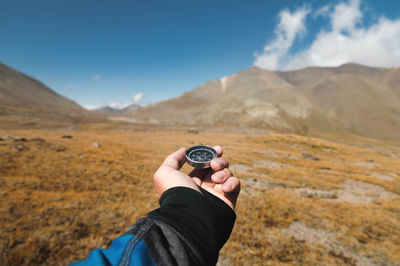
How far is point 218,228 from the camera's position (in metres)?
2.70

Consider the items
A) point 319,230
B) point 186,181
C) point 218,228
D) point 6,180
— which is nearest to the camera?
point 218,228

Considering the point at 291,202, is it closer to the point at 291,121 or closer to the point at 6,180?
the point at 6,180

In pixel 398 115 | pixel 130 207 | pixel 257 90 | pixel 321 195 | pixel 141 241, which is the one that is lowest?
pixel 321 195

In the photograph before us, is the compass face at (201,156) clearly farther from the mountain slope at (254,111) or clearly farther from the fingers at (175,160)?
the mountain slope at (254,111)

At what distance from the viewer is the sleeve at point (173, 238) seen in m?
1.84

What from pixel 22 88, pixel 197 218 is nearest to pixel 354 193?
pixel 197 218

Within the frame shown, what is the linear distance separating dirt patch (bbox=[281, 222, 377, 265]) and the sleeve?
28.8ft

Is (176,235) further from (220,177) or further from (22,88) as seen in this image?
(22,88)

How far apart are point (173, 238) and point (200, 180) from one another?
2.48m

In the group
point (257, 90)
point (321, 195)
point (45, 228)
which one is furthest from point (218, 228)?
point (257, 90)

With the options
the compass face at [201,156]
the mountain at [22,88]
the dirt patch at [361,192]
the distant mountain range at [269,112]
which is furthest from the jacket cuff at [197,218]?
the mountain at [22,88]

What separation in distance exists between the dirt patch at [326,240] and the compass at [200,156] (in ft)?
25.2

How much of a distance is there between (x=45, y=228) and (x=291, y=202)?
15218mm

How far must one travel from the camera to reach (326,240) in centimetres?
886
